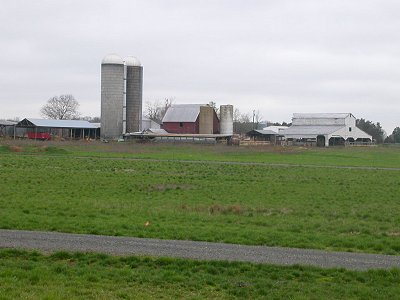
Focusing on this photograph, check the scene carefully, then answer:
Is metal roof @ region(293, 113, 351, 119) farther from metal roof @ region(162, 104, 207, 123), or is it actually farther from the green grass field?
the green grass field

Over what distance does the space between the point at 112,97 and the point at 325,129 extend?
47396 millimetres

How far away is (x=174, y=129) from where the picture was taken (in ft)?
346

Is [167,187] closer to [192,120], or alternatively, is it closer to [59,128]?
[192,120]

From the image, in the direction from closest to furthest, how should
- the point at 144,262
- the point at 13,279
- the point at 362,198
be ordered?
the point at 13,279 → the point at 144,262 → the point at 362,198

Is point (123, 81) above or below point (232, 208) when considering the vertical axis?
above

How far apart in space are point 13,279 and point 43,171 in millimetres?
25477

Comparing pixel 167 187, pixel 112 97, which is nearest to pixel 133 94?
pixel 112 97

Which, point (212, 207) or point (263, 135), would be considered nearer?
point (212, 207)

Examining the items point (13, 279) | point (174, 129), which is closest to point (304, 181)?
point (13, 279)

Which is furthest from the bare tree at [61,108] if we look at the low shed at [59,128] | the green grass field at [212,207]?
the green grass field at [212,207]

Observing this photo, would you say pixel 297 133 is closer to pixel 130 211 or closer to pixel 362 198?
pixel 362 198

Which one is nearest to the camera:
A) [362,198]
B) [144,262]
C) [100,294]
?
[100,294]

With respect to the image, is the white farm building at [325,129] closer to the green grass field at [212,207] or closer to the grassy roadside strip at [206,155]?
the grassy roadside strip at [206,155]

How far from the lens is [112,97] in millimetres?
93312
